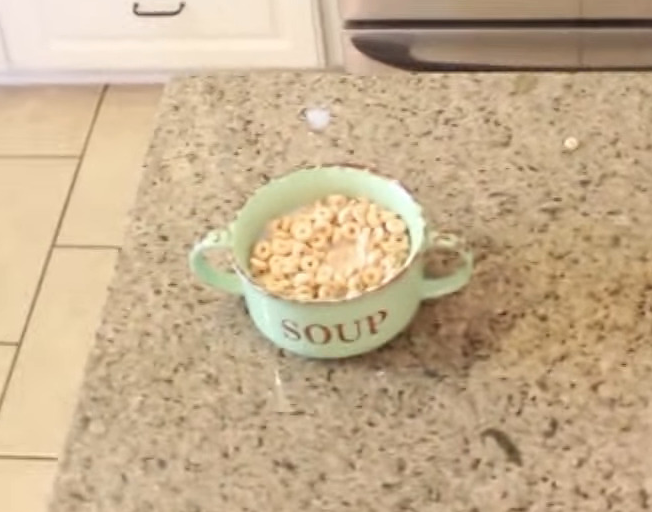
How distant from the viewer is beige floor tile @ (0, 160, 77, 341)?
2469 millimetres

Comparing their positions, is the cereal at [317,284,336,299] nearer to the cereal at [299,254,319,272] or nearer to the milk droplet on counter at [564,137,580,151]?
the cereal at [299,254,319,272]

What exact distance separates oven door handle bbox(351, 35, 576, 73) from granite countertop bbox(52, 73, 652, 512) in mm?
937

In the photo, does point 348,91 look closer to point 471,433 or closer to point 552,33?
point 471,433

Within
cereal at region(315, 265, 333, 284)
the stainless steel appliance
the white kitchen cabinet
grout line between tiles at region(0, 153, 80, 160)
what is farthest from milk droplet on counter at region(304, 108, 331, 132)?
the white kitchen cabinet

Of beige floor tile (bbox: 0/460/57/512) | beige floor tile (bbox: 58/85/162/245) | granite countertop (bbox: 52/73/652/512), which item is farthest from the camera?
beige floor tile (bbox: 58/85/162/245)

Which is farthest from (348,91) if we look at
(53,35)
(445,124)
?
(53,35)

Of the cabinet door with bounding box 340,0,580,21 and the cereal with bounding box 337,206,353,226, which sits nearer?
the cereal with bounding box 337,206,353,226

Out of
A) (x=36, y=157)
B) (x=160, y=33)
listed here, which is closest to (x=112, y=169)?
(x=36, y=157)

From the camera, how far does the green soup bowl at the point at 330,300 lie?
1140mm

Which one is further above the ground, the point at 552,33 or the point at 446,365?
the point at 446,365

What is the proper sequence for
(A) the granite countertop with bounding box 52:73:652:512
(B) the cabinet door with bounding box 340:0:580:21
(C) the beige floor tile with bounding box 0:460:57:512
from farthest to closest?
1. (B) the cabinet door with bounding box 340:0:580:21
2. (C) the beige floor tile with bounding box 0:460:57:512
3. (A) the granite countertop with bounding box 52:73:652:512

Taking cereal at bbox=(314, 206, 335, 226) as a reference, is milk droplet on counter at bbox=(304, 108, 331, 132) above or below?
below

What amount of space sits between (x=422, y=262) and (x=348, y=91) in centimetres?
29

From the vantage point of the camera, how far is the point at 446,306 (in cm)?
121
